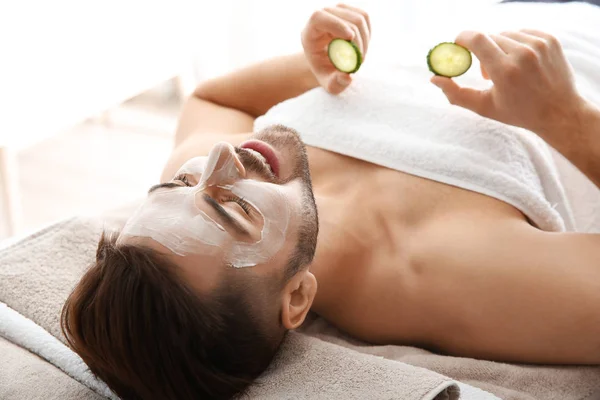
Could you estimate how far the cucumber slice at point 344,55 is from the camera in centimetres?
138

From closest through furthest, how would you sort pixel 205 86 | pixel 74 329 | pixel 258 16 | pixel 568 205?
pixel 74 329
pixel 568 205
pixel 205 86
pixel 258 16

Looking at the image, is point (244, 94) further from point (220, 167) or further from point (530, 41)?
point (530, 41)

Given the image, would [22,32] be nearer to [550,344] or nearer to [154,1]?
[154,1]

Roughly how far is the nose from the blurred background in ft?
1.96

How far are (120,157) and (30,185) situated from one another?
36cm

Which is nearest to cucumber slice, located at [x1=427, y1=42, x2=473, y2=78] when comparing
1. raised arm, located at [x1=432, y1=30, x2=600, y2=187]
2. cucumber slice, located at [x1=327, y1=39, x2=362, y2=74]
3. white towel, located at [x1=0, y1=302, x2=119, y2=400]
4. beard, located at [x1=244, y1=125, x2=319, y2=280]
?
raised arm, located at [x1=432, y1=30, x2=600, y2=187]

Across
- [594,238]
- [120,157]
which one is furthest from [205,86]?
[120,157]

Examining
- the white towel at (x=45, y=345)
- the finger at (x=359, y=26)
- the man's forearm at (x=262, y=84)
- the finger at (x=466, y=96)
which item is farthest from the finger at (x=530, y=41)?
the white towel at (x=45, y=345)

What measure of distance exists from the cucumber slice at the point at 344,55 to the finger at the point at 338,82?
0.02m

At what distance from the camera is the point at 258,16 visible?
2.69m

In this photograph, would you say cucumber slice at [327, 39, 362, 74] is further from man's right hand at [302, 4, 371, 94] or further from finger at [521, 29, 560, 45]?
finger at [521, 29, 560, 45]

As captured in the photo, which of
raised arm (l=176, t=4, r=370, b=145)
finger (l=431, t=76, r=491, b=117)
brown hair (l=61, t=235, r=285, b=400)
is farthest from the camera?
raised arm (l=176, t=4, r=370, b=145)

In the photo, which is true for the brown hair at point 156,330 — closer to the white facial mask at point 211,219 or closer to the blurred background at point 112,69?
the white facial mask at point 211,219

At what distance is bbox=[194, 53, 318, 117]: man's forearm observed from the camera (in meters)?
1.68
